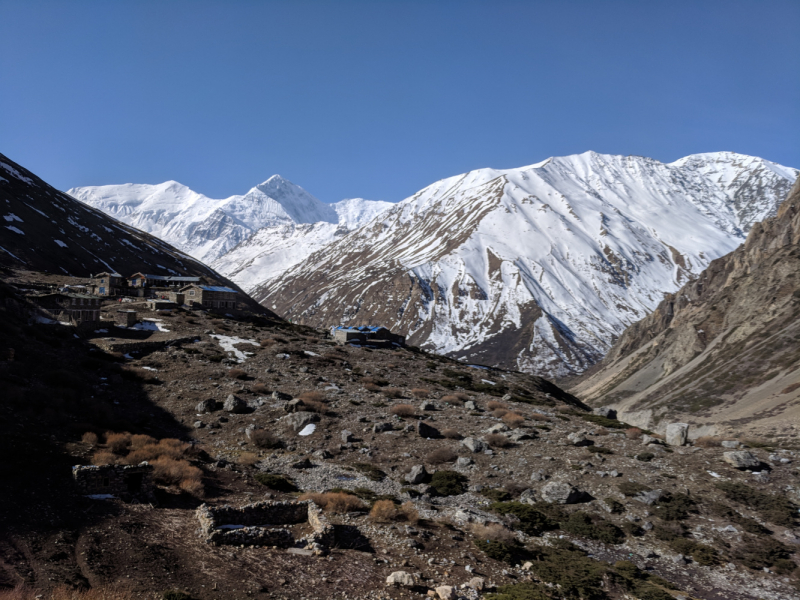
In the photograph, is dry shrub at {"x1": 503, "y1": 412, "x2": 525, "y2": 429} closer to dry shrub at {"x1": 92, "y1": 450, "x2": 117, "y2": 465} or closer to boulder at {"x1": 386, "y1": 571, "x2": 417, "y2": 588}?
boulder at {"x1": 386, "y1": 571, "x2": 417, "y2": 588}

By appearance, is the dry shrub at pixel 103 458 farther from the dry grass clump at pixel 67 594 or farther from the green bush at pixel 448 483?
the green bush at pixel 448 483

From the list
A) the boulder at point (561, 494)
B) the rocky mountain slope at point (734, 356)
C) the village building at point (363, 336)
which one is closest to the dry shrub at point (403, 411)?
the boulder at point (561, 494)

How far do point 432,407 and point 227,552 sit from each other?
27.0 metres

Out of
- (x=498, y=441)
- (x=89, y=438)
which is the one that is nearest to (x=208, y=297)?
(x=89, y=438)

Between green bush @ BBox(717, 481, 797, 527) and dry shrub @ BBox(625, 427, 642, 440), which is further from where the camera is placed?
dry shrub @ BBox(625, 427, 642, 440)

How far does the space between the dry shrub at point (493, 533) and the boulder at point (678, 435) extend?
61.3 ft

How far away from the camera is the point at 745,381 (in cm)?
10431

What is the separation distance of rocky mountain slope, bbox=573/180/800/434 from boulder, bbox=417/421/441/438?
5647 cm

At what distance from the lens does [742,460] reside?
2867 cm

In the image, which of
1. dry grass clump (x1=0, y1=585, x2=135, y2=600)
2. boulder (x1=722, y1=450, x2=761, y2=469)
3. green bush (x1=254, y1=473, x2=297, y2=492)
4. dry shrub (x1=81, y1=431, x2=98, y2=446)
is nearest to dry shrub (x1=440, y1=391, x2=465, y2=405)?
boulder (x1=722, y1=450, x2=761, y2=469)

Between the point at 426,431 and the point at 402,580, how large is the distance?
19022mm

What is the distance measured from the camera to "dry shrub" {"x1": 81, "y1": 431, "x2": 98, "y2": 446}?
25.8m

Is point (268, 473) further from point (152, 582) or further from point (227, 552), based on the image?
point (152, 582)

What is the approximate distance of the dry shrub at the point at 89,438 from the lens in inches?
1015
